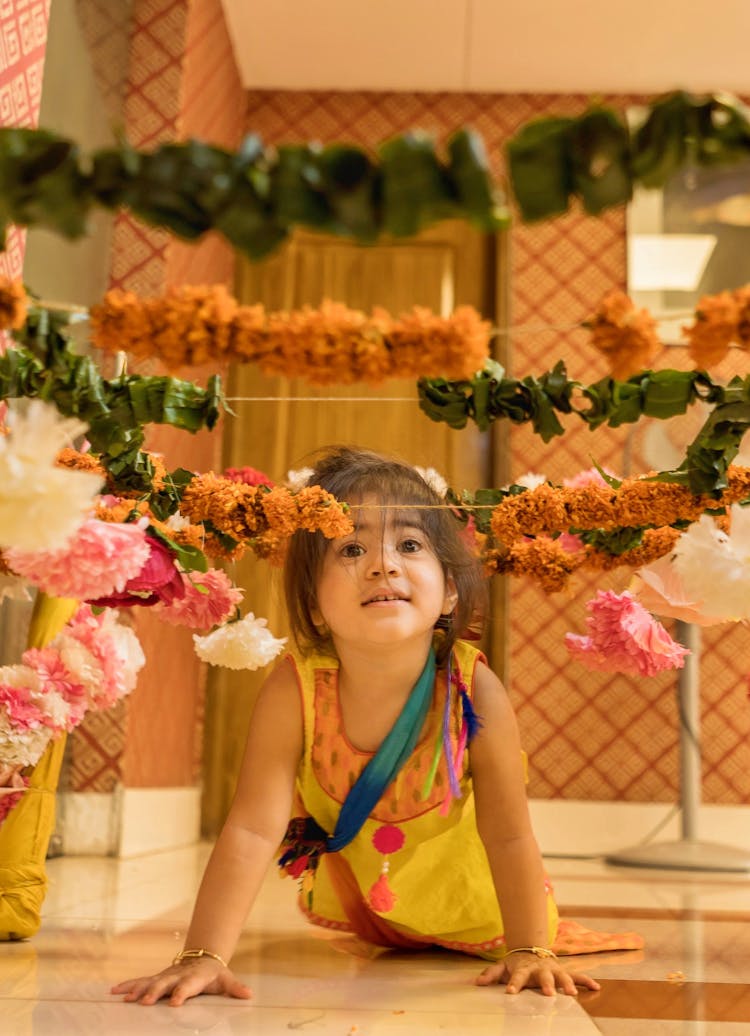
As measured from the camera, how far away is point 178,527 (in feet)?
4.83

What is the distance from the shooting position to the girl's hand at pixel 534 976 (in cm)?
137

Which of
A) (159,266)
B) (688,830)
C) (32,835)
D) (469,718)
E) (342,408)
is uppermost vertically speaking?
(159,266)

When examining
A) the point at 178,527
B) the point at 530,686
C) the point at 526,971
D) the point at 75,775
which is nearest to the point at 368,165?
the point at 178,527

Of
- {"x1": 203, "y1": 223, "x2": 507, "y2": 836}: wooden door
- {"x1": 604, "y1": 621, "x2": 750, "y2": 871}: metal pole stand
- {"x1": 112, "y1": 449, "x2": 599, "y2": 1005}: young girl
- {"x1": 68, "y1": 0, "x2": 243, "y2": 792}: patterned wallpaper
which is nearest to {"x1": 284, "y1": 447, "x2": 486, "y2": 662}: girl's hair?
{"x1": 112, "y1": 449, "x2": 599, "y2": 1005}: young girl

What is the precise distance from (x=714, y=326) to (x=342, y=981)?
1021 mm

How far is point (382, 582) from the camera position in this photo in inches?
66.7

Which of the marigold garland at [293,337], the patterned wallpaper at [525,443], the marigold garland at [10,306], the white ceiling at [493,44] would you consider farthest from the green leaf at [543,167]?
the white ceiling at [493,44]

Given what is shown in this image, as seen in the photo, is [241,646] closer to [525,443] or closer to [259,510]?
[259,510]

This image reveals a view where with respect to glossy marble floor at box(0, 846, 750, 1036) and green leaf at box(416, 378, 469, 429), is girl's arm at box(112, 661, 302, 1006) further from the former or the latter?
green leaf at box(416, 378, 469, 429)

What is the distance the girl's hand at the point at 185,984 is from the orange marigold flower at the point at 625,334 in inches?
34.8

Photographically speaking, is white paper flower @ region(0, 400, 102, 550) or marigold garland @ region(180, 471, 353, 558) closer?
white paper flower @ region(0, 400, 102, 550)

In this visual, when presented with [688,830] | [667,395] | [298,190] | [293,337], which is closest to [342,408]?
[688,830]

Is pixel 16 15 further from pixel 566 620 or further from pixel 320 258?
pixel 566 620

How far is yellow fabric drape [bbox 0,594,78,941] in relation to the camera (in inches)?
65.5
